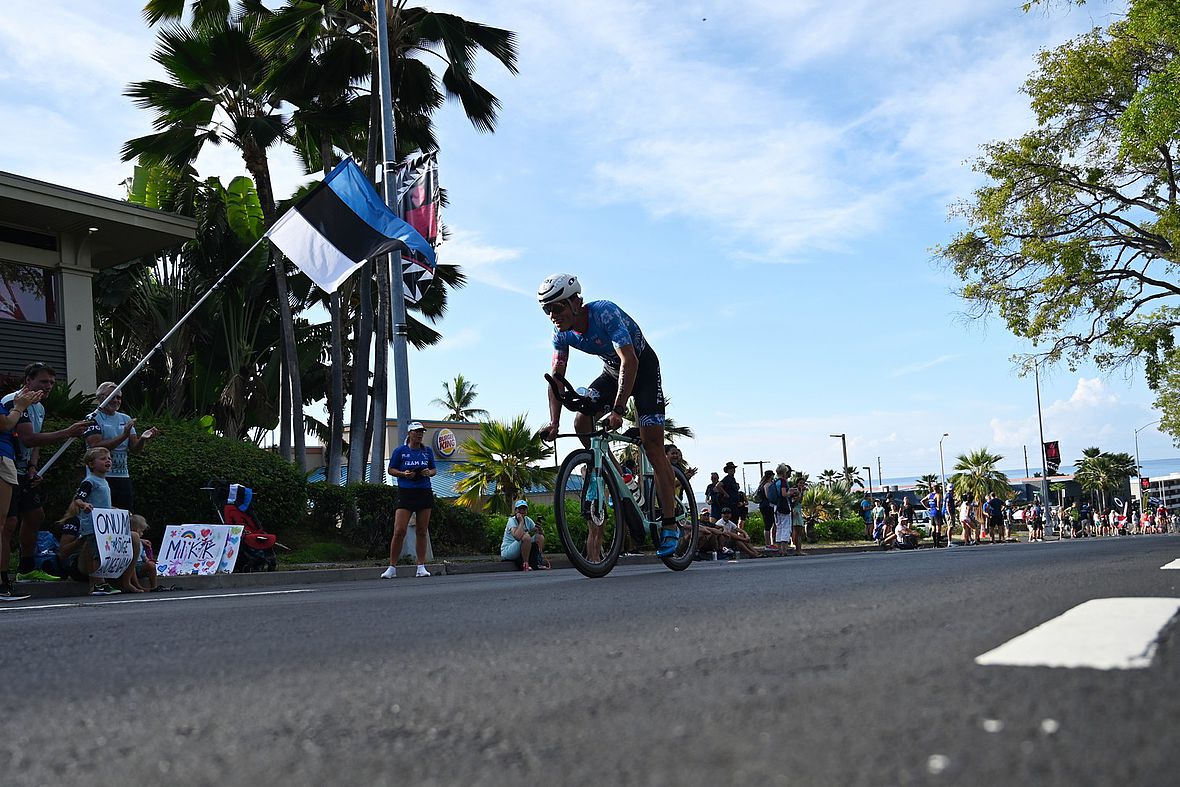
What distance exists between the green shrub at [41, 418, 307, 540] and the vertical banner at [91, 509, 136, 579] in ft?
8.66

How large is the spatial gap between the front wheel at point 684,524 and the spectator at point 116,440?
15.7 ft

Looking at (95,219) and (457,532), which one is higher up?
(95,219)

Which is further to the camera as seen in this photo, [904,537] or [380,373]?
[904,537]

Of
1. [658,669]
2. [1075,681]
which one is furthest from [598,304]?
[1075,681]

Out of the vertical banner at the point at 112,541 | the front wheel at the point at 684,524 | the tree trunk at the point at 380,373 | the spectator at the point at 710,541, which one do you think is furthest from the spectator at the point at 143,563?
the tree trunk at the point at 380,373

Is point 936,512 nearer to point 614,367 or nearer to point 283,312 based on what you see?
point 283,312

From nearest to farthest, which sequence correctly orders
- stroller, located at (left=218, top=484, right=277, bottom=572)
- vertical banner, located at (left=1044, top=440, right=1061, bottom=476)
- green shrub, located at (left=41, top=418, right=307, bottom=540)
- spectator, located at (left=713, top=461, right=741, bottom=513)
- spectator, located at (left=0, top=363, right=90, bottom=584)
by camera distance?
spectator, located at (left=0, top=363, right=90, bottom=584)
green shrub, located at (left=41, top=418, right=307, bottom=540)
stroller, located at (left=218, top=484, right=277, bottom=572)
spectator, located at (left=713, top=461, right=741, bottom=513)
vertical banner, located at (left=1044, top=440, right=1061, bottom=476)

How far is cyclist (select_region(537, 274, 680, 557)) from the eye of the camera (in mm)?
6445

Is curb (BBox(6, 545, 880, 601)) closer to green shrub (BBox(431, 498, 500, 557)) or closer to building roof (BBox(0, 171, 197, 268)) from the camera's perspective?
green shrub (BBox(431, 498, 500, 557))

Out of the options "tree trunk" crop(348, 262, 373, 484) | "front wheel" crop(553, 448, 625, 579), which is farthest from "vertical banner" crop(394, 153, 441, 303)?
"front wheel" crop(553, 448, 625, 579)

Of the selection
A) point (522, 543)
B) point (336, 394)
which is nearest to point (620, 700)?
point (522, 543)

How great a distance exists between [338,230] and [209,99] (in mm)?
12469

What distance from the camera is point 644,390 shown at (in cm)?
675

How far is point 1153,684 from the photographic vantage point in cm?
176
